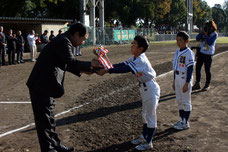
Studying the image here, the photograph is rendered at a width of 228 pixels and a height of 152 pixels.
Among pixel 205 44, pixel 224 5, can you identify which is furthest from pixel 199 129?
pixel 224 5

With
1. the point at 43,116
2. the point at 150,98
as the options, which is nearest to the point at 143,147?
the point at 150,98

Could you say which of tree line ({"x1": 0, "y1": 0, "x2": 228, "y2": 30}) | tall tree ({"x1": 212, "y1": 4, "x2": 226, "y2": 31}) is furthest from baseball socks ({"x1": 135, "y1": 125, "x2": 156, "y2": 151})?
tall tree ({"x1": 212, "y1": 4, "x2": 226, "y2": 31})

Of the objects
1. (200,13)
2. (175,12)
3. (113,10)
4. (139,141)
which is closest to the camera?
(139,141)

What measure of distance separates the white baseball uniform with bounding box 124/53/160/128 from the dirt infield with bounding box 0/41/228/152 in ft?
1.92

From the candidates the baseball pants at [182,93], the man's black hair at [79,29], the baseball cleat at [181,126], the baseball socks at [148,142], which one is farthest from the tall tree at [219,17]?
the man's black hair at [79,29]

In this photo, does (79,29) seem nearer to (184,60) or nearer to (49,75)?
(49,75)

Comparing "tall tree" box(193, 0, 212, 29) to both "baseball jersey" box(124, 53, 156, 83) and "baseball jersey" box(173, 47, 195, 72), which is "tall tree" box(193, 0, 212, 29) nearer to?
"baseball jersey" box(173, 47, 195, 72)

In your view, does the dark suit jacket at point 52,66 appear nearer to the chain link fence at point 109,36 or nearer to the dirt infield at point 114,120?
the dirt infield at point 114,120

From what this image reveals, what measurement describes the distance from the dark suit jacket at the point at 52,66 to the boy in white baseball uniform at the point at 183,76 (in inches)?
91.9

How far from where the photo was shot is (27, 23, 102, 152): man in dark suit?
11.8 feet

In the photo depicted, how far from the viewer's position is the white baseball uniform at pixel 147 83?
12.9ft

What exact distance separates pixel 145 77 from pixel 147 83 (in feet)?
0.37

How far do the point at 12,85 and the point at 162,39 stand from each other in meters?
42.7

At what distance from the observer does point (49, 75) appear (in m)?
3.62
